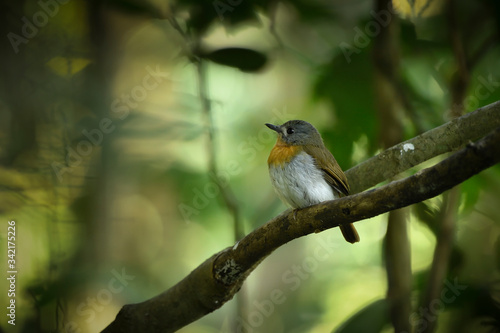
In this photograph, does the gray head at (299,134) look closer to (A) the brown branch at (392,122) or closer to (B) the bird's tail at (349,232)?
(A) the brown branch at (392,122)

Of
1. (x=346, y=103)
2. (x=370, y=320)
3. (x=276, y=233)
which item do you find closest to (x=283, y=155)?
(x=346, y=103)

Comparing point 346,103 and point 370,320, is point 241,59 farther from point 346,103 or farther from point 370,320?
point 370,320

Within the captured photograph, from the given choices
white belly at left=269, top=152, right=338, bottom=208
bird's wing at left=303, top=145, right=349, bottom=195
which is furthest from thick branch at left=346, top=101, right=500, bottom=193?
white belly at left=269, top=152, right=338, bottom=208

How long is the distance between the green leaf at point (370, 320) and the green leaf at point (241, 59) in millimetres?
1282

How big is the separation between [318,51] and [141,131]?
5.55 feet

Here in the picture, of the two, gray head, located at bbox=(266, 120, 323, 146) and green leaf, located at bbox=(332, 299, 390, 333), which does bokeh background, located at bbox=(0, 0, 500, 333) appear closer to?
green leaf, located at bbox=(332, 299, 390, 333)

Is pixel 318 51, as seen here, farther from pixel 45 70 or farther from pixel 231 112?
pixel 45 70

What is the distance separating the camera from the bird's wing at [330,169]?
7.98ft

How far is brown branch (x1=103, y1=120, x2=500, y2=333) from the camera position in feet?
4.66

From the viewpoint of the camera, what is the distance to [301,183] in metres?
2.51

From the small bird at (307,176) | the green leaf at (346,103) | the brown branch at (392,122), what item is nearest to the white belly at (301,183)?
the small bird at (307,176)

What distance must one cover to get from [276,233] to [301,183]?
55 centimetres

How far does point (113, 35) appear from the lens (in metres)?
3.97

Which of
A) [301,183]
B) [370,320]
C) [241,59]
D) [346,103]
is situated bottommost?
[370,320]
